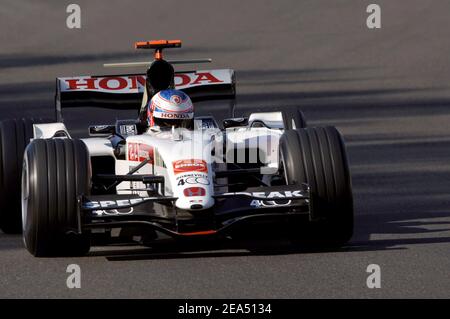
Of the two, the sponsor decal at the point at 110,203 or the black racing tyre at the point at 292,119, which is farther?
the black racing tyre at the point at 292,119

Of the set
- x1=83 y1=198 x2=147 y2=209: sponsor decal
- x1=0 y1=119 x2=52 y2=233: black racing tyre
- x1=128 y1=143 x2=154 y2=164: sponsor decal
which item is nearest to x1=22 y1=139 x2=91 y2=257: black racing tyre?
x1=83 y1=198 x2=147 y2=209: sponsor decal

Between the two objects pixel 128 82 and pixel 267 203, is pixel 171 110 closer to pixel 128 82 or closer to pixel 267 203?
pixel 267 203

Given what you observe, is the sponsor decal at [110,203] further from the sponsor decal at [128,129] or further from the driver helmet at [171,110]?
the sponsor decal at [128,129]

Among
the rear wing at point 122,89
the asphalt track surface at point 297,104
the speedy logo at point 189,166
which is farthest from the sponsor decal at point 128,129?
the speedy logo at point 189,166

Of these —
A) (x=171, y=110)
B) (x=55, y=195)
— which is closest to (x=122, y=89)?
(x=171, y=110)

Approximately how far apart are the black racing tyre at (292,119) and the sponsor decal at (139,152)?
1.91 m

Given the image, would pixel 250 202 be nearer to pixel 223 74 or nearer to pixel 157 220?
pixel 157 220

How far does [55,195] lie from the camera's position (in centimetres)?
1016

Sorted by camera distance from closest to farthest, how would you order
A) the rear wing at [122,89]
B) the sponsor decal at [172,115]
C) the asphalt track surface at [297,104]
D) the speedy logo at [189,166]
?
the asphalt track surface at [297,104] → the speedy logo at [189,166] → the sponsor decal at [172,115] → the rear wing at [122,89]

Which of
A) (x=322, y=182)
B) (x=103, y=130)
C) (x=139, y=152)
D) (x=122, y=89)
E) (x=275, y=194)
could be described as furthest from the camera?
(x=122, y=89)

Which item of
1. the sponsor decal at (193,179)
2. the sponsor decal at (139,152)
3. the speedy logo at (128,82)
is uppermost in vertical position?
the speedy logo at (128,82)

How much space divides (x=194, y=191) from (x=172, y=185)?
31 cm

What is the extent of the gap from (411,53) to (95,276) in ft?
58.1

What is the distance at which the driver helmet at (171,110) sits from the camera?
1154cm
